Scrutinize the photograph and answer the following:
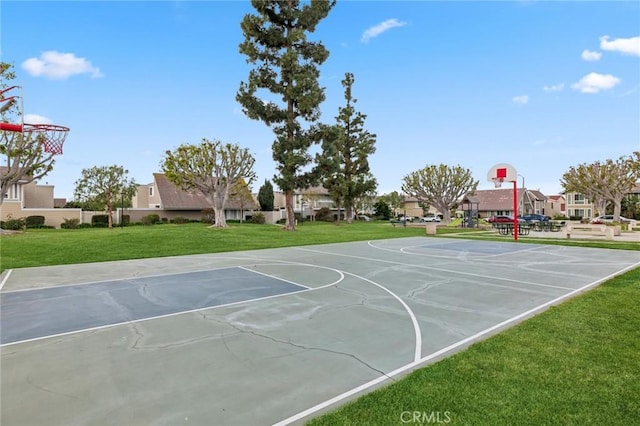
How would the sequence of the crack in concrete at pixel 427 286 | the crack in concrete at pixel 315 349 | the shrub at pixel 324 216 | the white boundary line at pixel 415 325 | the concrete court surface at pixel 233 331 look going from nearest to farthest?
1. the concrete court surface at pixel 233 331
2. the crack in concrete at pixel 315 349
3. the white boundary line at pixel 415 325
4. the crack in concrete at pixel 427 286
5. the shrub at pixel 324 216

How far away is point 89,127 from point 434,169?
116 feet

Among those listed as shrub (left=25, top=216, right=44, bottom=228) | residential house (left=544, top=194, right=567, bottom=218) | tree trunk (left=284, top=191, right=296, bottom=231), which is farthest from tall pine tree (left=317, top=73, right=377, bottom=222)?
residential house (left=544, top=194, right=567, bottom=218)

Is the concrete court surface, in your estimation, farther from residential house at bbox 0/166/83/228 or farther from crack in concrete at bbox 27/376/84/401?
residential house at bbox 0/166/83/228

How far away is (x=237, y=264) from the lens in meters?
14.0

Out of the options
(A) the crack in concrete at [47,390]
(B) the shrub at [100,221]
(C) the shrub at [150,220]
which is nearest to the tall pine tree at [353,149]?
(C) the shrub at [150,220]

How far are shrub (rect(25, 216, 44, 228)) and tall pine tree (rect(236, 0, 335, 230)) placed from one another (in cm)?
2252

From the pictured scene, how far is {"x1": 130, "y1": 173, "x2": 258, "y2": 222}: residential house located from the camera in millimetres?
42188

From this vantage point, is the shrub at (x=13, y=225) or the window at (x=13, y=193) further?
the window at (x=13, y=193)

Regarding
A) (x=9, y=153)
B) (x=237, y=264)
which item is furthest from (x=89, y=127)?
(x=237, y=264)

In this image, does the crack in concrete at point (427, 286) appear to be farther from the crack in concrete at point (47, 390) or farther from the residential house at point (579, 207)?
the residential house at point (579, 207)

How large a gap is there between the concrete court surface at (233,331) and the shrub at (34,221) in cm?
2552

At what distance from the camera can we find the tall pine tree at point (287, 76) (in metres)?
27.8

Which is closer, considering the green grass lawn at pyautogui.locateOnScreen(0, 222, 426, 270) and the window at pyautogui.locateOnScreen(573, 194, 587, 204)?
the green grass lawn at pyautogui.locateOnScreen(0, 222, 426, 270)

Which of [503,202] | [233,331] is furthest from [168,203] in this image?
[503,202]
